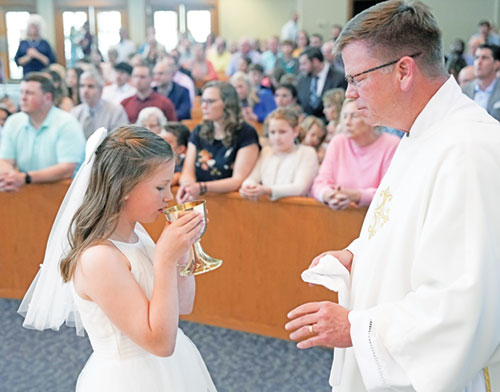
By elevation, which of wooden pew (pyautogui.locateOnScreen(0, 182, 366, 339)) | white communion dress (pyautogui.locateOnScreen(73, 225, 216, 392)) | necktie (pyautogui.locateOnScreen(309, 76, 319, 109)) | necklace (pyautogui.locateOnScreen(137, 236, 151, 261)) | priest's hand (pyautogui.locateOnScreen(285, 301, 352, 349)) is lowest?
wooden pew (pyautogui.locateOnScreen(0, 182, 366, 339))

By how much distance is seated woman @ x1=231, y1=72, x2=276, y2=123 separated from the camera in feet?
24.8

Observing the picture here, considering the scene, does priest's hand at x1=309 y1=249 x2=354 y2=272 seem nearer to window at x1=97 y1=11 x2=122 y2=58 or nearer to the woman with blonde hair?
the woman with blonde hair

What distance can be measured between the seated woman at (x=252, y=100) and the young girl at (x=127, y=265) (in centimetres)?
545

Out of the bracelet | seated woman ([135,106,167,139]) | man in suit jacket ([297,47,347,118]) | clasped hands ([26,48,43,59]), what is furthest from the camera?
clasped hands ([26,48,43,59])

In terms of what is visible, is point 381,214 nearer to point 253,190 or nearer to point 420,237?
point 420,237

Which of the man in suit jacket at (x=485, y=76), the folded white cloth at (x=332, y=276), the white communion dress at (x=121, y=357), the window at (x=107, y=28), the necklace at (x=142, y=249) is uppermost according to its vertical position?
the window at (x=107, y=28)

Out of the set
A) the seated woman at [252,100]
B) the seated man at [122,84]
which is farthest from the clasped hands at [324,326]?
the seated man at [122,84]

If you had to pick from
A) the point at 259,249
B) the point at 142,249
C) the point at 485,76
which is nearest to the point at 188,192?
the point at 259,249

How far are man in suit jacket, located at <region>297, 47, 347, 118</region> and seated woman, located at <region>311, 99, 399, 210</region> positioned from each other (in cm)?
311

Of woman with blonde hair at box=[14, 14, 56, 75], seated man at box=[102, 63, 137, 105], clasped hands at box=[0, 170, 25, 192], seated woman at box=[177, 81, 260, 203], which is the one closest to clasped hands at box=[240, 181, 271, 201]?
seated woman at box=[177, 81, 260, 203]

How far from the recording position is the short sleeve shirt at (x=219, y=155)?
173 inches

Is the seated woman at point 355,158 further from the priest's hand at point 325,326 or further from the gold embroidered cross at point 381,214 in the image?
the priest's hand at point 325,326

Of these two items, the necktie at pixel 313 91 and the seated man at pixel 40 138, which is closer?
the seated man at pixel 40 138

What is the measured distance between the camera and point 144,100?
21.2 feet
